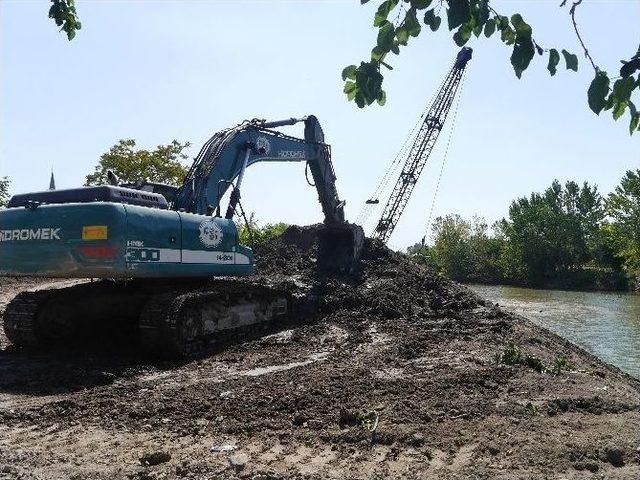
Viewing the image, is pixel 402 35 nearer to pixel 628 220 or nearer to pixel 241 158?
pixel 241 158

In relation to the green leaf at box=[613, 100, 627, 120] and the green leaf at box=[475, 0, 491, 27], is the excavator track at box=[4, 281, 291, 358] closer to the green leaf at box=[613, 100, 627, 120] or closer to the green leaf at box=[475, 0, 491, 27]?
the green leaf at box=[475, 0, 491, 27]

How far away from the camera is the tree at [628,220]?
1870 inches

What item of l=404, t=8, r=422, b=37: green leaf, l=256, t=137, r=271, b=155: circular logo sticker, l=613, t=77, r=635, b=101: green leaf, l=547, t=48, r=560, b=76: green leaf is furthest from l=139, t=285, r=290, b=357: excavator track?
l=613, t=77, r=635, b=101: green leaf

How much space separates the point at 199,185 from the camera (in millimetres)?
10688

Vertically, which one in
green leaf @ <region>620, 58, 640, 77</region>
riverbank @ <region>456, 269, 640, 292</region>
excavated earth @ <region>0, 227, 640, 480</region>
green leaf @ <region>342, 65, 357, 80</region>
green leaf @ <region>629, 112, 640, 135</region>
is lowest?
excavated earth @ <region>0, 227, 640, 480</region>

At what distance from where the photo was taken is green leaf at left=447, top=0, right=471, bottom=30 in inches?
91.5

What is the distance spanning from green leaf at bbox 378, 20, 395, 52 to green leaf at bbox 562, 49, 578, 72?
2.11 ft

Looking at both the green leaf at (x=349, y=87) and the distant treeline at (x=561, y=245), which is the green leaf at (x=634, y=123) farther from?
the distant treeline at (x=561, y=245)

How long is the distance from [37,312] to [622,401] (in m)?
7.69

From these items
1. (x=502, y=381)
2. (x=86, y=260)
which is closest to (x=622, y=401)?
(x=502, y=381)

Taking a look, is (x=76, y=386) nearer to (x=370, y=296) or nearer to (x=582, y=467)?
(x=582, y=467)

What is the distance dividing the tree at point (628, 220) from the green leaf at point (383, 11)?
50.3m

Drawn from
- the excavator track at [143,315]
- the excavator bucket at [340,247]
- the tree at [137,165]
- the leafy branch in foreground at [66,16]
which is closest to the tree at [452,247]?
the tree at [137,165]

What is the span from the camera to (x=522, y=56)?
236cm
